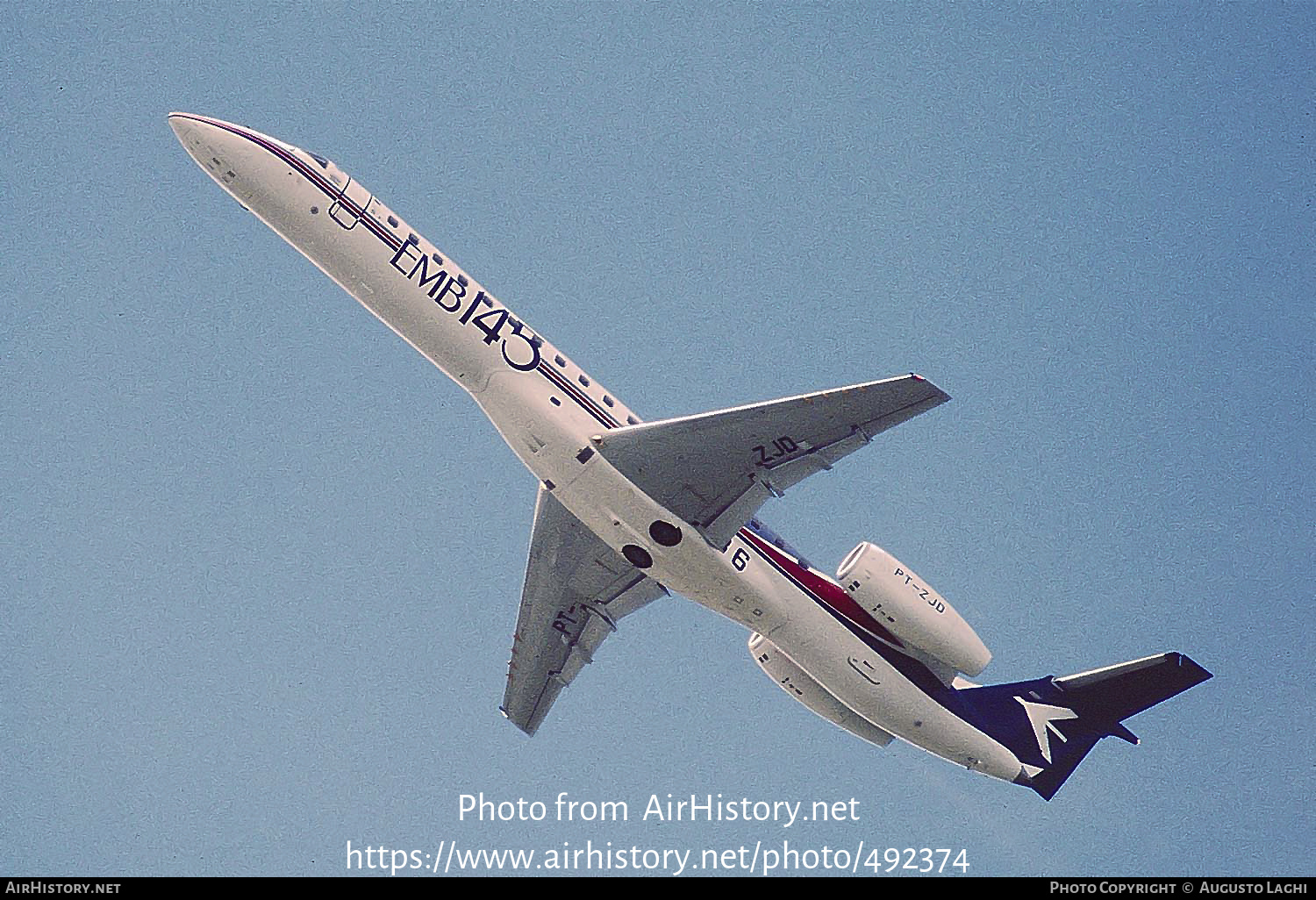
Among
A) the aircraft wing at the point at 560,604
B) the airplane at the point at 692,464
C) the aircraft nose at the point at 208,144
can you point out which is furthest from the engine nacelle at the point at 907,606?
the aircraft nose at the point at 208,144

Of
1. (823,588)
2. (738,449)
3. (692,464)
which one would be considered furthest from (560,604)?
(738,449)

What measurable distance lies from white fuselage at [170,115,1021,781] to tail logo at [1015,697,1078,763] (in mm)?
6573

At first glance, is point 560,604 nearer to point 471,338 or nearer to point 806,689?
point 806,689

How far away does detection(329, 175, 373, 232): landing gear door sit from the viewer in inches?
920

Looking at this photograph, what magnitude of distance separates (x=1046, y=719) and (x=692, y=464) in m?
9.79

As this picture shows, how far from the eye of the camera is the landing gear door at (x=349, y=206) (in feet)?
76.6

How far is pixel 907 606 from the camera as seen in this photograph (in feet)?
80.6

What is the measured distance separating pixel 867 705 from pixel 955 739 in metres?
1.88

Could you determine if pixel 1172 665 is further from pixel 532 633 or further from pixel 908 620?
pixel 532 633

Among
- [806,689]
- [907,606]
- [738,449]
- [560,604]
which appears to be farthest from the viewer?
[560,604]

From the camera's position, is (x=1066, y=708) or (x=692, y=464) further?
(x=1066, y=708)
